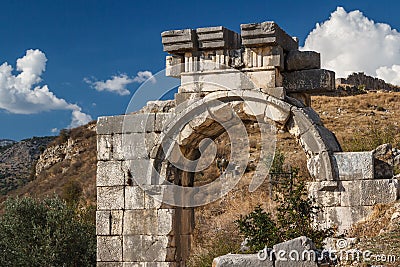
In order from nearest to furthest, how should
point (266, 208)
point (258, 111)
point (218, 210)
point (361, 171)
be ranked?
point (361, 171), point (258, 111), point (266, 208), point (218, 210)

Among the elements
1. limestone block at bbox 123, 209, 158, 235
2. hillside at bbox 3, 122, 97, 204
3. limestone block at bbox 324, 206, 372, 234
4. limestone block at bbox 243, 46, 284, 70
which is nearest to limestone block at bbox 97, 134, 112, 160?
limestone block at bbox 123, 209, 158, 235

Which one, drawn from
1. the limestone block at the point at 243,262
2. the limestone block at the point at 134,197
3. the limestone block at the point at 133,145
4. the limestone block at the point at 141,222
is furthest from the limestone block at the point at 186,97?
the limestone block at the point at 243,262

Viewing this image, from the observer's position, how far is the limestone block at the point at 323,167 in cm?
827

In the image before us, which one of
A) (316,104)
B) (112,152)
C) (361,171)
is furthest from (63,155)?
(361,171)

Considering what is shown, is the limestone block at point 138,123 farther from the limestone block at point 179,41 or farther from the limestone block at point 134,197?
the limestone block at point 179,41

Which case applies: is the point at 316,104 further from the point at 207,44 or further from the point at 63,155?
the point at 207,44

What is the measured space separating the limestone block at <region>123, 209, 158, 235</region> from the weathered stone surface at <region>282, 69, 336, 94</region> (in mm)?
3038

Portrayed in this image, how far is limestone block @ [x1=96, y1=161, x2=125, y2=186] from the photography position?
30.9 ft

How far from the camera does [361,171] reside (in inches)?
324

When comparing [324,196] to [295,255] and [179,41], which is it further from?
[179,41]

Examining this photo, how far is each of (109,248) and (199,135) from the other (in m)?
2.41

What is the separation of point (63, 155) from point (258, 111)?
32714mm

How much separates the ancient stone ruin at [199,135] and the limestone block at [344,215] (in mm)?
15

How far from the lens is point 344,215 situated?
26.9ft
